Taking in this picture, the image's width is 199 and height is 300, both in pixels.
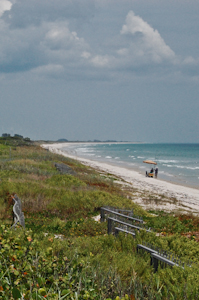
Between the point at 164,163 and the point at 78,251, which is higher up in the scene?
the point at 78,251

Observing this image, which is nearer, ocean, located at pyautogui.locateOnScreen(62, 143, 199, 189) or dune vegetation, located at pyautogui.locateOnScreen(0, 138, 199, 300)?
dune vegetation, located at pyautogui.locateOnScreen(0, 138, 199, 300)

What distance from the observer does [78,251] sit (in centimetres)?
498

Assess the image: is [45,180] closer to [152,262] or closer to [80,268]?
[152,262]

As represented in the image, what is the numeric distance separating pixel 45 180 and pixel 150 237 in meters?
10.9

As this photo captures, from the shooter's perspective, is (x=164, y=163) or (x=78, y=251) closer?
(x=78, y=251)

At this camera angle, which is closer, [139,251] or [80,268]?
[80,268]

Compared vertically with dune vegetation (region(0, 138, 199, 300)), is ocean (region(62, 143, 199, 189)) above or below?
below

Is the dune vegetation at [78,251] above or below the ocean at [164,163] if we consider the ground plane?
above

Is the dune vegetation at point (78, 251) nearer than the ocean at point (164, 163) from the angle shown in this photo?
Yes

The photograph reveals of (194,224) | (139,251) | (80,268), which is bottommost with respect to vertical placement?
(194,224)

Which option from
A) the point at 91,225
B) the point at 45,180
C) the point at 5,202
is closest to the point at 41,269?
the point at 91,225

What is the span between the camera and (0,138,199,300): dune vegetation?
3141 millimetres

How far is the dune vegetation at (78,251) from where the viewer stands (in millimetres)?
3141

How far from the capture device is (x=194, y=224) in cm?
1164
